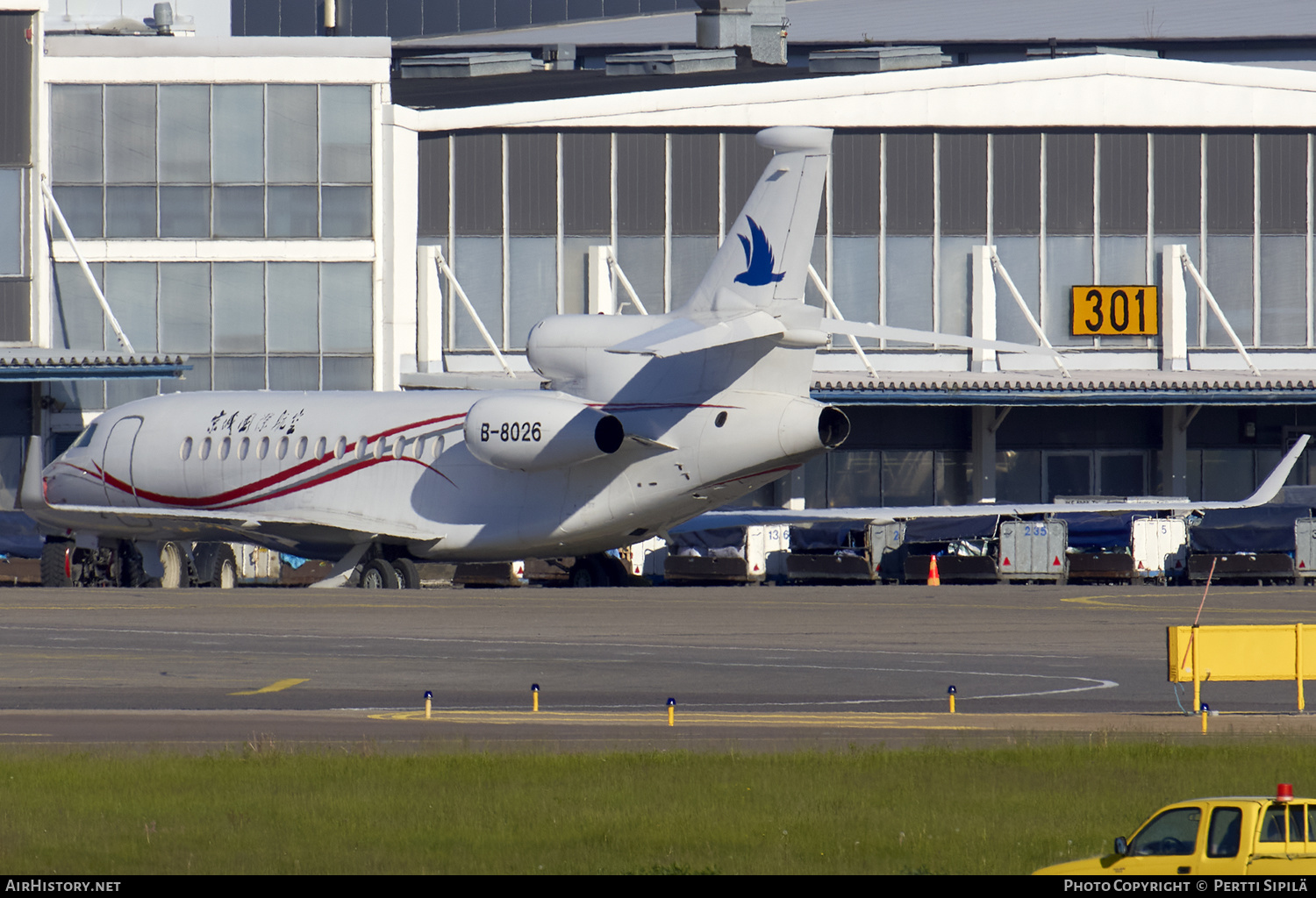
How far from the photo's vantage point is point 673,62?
66.8 meters

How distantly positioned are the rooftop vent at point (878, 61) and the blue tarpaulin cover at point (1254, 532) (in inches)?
968

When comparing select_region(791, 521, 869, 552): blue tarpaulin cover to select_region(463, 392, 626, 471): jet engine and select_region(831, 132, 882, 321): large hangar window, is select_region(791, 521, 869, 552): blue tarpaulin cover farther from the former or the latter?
select_region(463, 392, 626, 471): jet engine

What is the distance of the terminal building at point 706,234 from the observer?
53938mm

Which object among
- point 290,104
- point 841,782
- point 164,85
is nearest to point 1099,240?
point 290,104

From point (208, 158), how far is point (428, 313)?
802cm

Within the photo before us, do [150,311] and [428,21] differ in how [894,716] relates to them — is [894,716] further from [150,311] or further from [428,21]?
[428,21]

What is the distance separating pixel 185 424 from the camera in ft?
139

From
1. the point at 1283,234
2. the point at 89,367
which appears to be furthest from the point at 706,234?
the point at 89,367

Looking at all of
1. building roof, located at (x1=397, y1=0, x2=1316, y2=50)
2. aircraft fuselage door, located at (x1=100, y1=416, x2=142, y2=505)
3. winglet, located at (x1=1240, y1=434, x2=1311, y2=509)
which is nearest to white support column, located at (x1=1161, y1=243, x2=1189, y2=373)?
winglet, located at (x1=1240, y1=434, x2=1311, y2=509)

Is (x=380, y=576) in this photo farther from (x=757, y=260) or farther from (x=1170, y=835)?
(x=1170, y=835)

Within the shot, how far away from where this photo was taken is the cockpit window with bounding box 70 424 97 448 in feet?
146

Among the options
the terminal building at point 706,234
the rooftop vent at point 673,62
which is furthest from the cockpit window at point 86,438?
the rooftop vent at point 673,62

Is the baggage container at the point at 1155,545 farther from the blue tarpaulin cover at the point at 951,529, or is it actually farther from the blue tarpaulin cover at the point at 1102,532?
the blue tarpaulin cover at the point at 951,529

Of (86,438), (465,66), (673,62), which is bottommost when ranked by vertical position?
(86,438)
